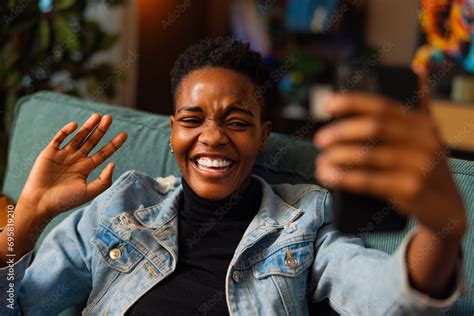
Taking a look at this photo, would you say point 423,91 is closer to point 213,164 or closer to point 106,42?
point 213,164

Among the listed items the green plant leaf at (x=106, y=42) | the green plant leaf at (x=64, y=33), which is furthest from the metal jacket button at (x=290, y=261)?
the green plant leaf at (x=106, y=42)

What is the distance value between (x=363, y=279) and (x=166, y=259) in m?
0.42

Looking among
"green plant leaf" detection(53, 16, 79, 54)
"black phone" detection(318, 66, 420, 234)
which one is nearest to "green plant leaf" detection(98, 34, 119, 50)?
"green plant leaf" detection(53, 16, 79, 54)

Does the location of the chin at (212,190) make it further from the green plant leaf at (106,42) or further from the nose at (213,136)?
the green plant leaf at (106,42)

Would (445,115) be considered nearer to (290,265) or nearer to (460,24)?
(460,24)

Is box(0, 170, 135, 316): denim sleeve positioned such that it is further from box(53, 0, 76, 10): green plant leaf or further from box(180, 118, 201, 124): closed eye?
box(53, 0, 76, 10): green plant leaf

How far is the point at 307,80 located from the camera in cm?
447

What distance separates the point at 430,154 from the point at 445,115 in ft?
11.6

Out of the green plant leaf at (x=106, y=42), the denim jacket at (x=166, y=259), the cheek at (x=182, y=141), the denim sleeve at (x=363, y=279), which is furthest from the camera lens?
the green plant leaf at (x=106, y=42)

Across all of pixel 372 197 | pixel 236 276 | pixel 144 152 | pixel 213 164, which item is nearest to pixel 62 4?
pixel 144 152

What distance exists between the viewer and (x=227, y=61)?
1.16 m

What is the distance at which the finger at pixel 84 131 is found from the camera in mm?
1098

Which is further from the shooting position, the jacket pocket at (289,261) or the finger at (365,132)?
the jacket pocket at (289,261)

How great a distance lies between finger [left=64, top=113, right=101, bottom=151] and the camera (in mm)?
1098
